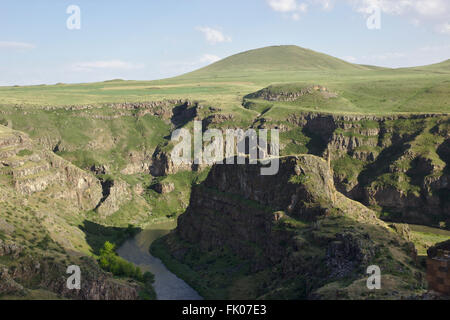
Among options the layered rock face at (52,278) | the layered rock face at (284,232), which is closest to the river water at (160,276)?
the layered rock face at (284,232)

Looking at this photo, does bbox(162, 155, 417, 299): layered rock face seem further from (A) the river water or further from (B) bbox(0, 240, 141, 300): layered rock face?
(B) bbox(0, 240, 141, 300): layered rock face

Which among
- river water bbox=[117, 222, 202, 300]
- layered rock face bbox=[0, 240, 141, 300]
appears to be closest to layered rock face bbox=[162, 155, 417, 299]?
river water bbox=[117, 222, 202, 300]

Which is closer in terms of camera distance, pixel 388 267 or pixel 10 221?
pixel 388 267

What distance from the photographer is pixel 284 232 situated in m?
131

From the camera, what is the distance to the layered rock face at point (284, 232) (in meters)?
105

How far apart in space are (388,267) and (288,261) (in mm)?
28087

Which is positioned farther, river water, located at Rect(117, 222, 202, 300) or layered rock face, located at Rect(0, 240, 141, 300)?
river water, located at Rect(117, 222, 202, 300)

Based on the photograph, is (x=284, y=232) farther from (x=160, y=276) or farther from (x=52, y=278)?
(x=52, y=278)

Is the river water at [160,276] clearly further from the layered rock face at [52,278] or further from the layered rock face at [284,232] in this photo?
the layered rock face at [52,278]

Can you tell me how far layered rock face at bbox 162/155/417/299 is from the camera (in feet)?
346

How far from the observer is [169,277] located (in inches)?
6211

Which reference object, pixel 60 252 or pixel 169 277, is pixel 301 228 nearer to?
pixel 169 277
